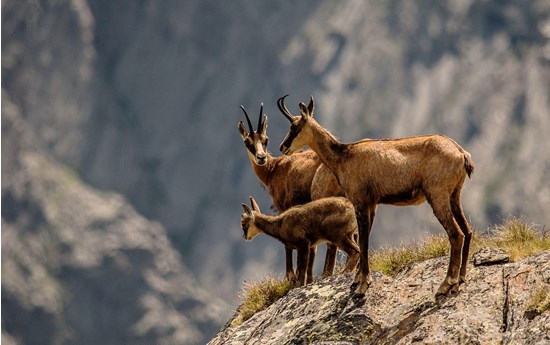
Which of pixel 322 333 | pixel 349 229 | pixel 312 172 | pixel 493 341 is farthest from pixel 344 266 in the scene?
pixel 493 341

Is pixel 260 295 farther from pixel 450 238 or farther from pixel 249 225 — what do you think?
pixel 450 238

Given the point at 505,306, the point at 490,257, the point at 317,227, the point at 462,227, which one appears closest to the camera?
the point at 505,306

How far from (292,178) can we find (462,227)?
8673 millimetres

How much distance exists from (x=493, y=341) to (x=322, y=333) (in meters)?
3.69

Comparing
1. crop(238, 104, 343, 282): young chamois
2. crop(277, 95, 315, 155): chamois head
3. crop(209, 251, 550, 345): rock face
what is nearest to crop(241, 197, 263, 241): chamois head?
crop(238, 104, 343, 282): young chamois

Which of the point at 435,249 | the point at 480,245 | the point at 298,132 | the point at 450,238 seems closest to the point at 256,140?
the point at 298,132

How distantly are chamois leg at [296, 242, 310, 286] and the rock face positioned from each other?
1714mm

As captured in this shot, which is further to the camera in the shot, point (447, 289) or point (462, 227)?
point (462, 227)

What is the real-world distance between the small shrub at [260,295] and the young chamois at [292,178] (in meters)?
0.51

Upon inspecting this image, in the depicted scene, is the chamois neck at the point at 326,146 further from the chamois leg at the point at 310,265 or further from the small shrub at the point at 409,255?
the chamois leg at the point at 310,265

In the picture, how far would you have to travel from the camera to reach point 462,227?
18.1 m

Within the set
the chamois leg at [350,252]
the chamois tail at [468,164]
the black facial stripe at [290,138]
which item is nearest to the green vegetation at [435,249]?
the chamois leg at [350,252]

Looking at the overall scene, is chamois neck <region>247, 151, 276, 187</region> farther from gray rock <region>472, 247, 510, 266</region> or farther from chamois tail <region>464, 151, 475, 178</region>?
chamois tail <region>464, 151, 475, 178</region>

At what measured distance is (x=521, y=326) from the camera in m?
15.8
